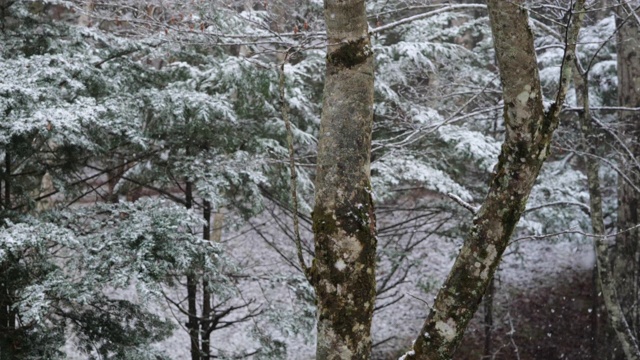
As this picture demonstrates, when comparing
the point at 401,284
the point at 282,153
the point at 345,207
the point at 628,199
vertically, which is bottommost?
the point at 345,207

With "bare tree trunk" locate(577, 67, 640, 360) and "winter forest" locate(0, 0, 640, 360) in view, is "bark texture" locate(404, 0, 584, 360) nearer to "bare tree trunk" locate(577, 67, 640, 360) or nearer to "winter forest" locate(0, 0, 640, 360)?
"winter forest" locate(0, 0, 640, 360)

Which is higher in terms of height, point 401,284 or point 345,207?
point 401,284

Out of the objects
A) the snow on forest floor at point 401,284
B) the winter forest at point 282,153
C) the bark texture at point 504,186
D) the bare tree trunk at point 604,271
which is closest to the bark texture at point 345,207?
the winter forest at point 282,153

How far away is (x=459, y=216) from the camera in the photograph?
9664 mm

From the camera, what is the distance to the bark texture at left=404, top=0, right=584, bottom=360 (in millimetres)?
2068

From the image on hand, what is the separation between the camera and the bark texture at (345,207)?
210cm

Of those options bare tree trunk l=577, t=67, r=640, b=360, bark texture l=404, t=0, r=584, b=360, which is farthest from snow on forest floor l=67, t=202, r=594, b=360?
bark texture l=404, t=0, r=584, b=360

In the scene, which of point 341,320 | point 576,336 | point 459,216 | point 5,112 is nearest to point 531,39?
point 341,320

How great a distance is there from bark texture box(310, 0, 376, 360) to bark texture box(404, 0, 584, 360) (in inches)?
10.5

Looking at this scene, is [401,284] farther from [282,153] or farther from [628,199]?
[282,153]

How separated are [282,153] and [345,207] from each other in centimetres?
527

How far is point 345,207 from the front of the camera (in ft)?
6.94

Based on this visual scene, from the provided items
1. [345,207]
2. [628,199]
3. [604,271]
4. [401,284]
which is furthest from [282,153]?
[401,284]

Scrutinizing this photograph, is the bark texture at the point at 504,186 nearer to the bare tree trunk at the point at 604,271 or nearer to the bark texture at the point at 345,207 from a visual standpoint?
the bark texture at the point at 345,207
